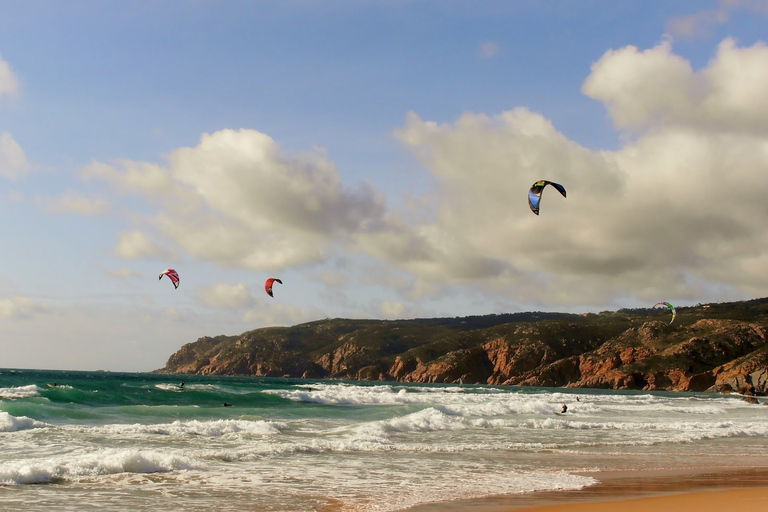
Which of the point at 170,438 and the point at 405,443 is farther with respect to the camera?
the point at 405,443

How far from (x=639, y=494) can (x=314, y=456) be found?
9192mm

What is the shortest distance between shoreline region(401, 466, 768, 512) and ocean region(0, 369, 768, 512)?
0.50 metres

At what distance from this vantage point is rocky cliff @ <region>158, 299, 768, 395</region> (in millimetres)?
99250

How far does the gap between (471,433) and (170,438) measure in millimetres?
11901

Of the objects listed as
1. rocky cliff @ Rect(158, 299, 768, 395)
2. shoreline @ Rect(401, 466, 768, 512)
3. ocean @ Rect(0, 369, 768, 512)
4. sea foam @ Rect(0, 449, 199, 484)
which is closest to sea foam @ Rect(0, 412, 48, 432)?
ocean @ Rect(0, 369, 768, 512)

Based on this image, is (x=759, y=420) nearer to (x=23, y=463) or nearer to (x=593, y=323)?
(x=23, y=463)

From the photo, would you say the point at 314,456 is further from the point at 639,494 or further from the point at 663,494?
the point at 663,494

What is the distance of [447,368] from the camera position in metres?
132

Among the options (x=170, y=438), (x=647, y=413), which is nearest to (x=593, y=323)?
(x=647, y=413)

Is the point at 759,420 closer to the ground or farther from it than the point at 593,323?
closer to the ground

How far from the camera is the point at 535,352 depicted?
423 feet

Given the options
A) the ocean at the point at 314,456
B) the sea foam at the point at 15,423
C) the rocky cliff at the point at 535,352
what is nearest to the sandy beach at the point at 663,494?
the ocean at the point at 314,456

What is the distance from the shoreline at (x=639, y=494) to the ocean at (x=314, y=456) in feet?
1.63

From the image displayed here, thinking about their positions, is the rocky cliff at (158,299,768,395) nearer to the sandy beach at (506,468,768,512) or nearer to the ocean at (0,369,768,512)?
the ocean at (0,369,768,512)
